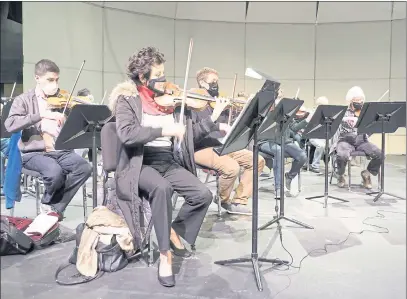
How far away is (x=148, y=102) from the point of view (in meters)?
2.41

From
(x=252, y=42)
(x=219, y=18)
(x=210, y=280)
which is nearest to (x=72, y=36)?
(x=219, y=18)

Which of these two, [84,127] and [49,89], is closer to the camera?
[84,127]

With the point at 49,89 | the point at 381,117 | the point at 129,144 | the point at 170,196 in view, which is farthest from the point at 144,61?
the point at 381,117

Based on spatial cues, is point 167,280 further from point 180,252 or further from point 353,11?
point 353,11

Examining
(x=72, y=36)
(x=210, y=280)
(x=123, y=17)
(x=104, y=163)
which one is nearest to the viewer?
(x=210, y=280)

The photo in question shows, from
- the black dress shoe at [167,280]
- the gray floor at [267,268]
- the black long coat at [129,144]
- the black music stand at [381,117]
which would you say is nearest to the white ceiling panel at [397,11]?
the black music stand at [381,117]

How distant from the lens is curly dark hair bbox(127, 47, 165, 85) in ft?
7.71

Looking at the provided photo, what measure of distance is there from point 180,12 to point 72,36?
7.40ft

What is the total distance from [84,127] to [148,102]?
1.58 feet

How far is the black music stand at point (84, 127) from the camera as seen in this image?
2.56 meters

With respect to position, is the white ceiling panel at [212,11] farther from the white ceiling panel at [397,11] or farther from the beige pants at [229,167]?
the beige pants at [229,167]

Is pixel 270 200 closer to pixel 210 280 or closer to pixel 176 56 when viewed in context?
pixel 210 280

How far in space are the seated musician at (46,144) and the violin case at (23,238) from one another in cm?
20

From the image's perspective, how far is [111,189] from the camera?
246 cm
